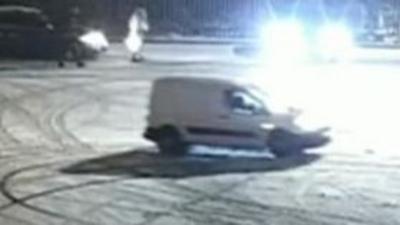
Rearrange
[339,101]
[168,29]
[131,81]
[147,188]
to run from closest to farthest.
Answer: [147,188] < [339,101] < [131,81] < [168,29]

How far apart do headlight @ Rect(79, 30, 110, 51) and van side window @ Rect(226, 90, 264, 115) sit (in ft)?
64.1

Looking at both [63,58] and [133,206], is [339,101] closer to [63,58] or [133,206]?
[63,58]

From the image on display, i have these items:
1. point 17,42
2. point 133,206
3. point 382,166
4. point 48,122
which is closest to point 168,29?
point 17,42

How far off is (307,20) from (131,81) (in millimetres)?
15363

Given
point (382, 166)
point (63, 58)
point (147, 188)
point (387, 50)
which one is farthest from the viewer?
point (387, 50)

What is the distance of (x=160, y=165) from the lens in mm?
21078

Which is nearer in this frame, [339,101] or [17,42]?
[339,101]

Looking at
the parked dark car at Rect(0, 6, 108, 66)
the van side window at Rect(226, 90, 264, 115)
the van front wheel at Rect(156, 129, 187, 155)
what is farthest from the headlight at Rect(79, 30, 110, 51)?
the van side window at Rect(226, 90, 264, 115)

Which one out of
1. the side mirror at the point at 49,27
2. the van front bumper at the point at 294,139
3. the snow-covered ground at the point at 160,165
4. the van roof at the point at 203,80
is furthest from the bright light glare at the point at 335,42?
the van front bumper at the point at 294,139

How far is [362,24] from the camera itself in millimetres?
58719

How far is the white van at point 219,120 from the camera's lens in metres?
22.2

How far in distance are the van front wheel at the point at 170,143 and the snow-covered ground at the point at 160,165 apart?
0.41m

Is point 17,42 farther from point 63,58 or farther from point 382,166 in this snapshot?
point 382,166

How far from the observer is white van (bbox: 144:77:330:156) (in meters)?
22.2
